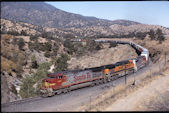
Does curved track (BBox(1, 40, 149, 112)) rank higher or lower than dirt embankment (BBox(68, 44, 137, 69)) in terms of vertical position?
higher

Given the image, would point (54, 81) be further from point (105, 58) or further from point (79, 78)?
point (105, 58)

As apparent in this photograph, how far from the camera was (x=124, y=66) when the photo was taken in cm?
3669

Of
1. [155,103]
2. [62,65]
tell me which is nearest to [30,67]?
[62,65]

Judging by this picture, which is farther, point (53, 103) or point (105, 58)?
point (105, 58)

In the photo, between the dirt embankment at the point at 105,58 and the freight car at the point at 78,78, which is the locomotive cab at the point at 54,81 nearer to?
the freight car at the point at 78,78

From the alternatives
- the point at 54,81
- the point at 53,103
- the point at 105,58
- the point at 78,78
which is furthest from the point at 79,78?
the point at 105,58

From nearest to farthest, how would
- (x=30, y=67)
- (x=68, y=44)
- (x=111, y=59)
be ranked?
(x=30, y=67), (x=111, y=59), (x=68, y=44)

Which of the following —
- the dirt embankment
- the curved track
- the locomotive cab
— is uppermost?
the locomotive cab

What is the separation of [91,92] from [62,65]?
92.5 ft

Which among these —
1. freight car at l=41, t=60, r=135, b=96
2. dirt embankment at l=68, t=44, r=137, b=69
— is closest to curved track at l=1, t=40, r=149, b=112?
freight car at l=41, t=60, r=135, b=96

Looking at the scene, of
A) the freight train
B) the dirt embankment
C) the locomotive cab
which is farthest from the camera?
the dirt embankment

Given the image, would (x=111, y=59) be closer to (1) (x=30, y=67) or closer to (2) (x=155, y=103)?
(1) (x=30, y=67)

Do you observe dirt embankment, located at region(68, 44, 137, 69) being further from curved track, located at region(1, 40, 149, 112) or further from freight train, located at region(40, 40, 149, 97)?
curved track, located at region(1, 40, 149, 112)

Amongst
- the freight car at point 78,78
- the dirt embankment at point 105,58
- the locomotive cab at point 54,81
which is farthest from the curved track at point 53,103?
the dirt embankment at point 105,58
